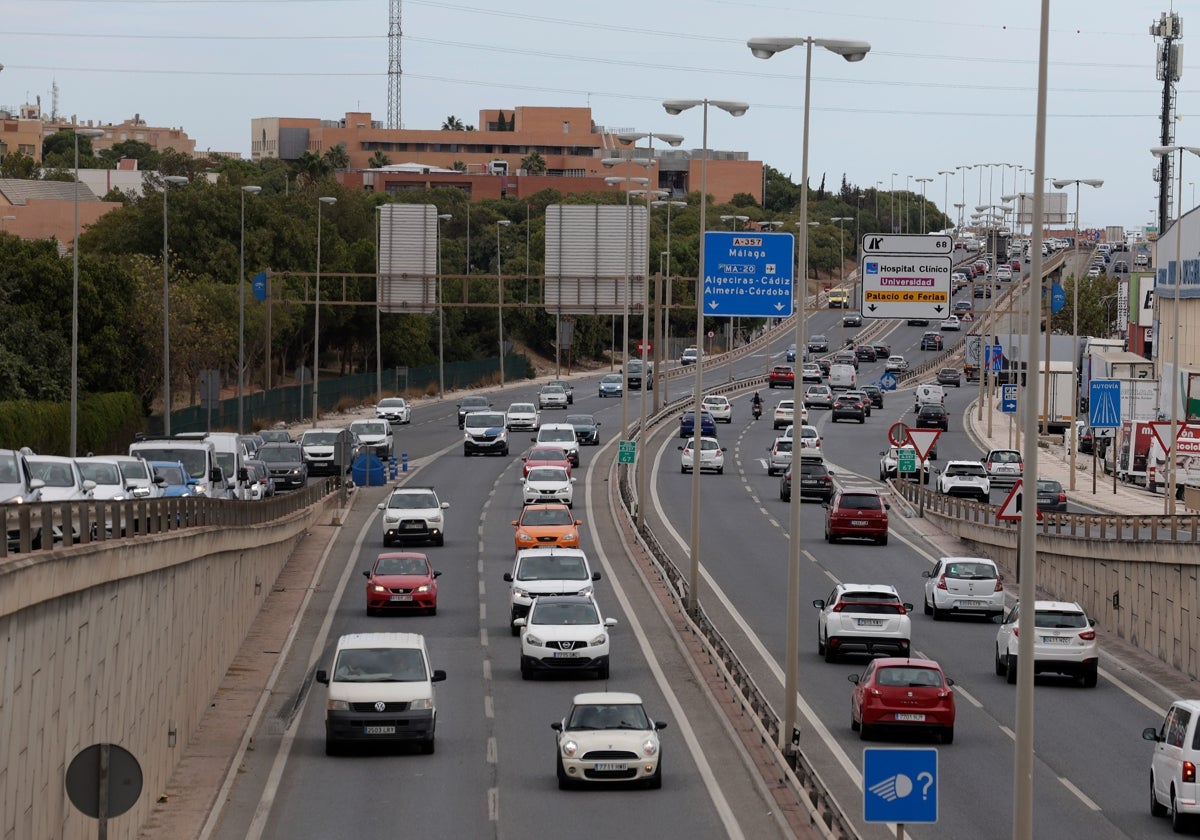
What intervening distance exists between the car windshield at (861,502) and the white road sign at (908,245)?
13532 mm

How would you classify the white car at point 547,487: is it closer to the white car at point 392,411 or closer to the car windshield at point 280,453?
the car windshield at point 280,453

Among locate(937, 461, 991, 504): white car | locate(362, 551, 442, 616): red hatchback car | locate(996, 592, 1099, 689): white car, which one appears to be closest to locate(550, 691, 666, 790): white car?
locate(996, 592, 1099, 689): white car

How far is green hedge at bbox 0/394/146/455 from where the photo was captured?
57.3 m

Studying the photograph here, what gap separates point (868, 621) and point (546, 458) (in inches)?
1213

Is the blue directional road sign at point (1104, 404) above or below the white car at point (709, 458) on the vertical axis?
above

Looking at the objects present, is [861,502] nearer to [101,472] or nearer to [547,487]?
[547,487]

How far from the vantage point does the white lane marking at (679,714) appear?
23.4 metres

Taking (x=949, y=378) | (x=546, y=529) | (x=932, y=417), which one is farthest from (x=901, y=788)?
(x=949, y=378)

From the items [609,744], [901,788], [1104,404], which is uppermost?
[1104,404]

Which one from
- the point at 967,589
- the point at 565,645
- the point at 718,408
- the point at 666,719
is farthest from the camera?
the point at 718,408

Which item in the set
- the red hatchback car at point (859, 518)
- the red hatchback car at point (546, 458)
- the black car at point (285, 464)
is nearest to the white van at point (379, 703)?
the red hatchback car at point (859, 518)

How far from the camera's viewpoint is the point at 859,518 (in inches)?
2112

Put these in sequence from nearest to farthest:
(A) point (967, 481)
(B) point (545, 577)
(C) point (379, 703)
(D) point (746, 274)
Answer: (C) point (379, 703) → (B) point (545, 577) → (D) point (746, 274) → (A) point (967, 481)

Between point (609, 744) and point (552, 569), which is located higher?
point (552, 569)
